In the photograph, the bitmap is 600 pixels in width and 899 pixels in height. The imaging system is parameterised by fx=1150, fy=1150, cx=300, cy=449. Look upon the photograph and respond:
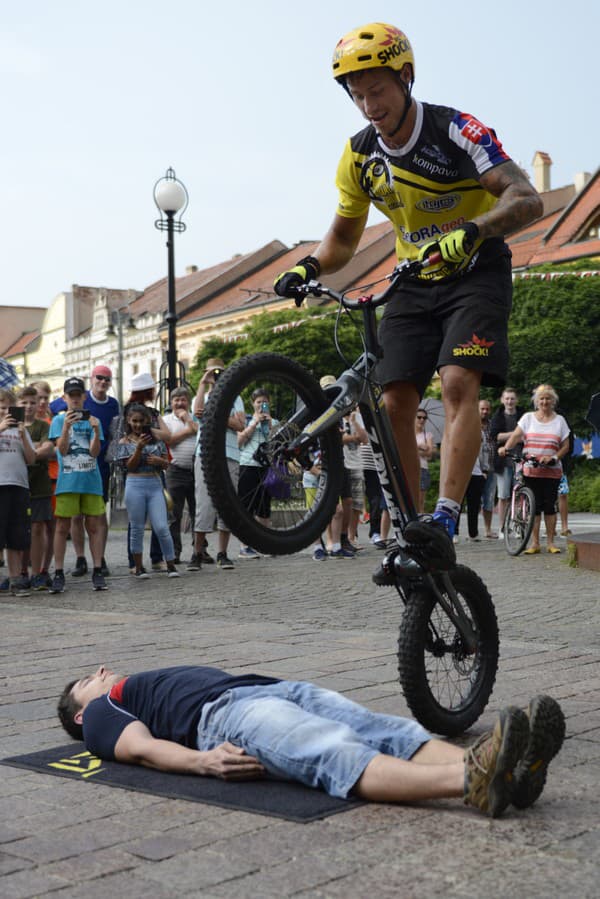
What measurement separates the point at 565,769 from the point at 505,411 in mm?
11611

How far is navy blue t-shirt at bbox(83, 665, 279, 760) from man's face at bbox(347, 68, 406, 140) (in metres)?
2.12

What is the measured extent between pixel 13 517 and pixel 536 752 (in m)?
7.71

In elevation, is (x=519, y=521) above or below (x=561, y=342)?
below

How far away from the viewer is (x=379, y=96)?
4.28 m

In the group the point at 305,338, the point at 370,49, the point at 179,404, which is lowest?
the point at 179,404

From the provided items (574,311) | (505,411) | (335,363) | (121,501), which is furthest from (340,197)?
(335,363)

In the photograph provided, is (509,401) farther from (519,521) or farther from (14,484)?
(14,484)

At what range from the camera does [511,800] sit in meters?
3.30

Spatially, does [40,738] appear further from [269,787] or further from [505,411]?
[505,411]

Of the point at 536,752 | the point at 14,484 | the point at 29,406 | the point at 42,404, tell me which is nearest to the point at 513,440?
the point at 42,404

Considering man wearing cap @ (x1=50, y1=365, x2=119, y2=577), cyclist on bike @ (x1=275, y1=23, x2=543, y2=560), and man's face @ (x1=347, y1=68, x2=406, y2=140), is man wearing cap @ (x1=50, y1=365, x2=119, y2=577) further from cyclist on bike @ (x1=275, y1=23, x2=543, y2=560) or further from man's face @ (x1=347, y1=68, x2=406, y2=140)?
man's face @ (x1=347, y1=68, x2=406, y2=140)

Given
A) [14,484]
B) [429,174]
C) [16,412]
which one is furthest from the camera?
[14,484]

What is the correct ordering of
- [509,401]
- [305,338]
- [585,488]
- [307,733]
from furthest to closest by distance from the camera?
[305,338] → [585,488] → [509,401] → [307,733]

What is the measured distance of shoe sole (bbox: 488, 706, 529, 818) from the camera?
322 centimetres
